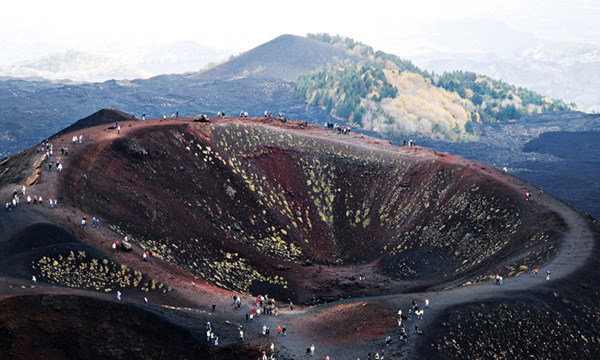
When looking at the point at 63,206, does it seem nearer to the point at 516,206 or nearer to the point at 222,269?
the point at 222,269

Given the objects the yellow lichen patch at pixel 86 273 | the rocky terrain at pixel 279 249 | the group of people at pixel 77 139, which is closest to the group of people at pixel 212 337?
the rocky terrain at pixel 279 249

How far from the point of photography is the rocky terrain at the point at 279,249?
69.6m

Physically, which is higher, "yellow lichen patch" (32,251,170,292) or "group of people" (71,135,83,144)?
"group of people" (71,135,83,144)

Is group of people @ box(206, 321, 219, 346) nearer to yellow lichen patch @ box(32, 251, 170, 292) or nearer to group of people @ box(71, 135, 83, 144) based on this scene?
yellow lichen patch @ box(32, 251, 170, 292)

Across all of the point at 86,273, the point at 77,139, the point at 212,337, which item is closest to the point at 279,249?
the point at 77,139

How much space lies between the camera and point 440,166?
5310 inches

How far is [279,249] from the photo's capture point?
11581cm

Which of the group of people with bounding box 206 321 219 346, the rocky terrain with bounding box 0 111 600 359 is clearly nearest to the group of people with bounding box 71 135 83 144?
the rocky terrain with bounding box 0 111 600 359

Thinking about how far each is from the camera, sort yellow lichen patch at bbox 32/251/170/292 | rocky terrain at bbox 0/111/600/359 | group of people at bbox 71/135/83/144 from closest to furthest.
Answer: rocky terrain at bbox 0/111/600/359 → yellow lichen patch at bbox 32/251/170/292 → group of people at bbox 71/135/83/144

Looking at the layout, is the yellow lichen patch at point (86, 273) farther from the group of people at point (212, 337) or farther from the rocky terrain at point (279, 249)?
the group of people at point (212, 337)

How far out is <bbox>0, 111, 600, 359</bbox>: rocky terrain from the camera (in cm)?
6956

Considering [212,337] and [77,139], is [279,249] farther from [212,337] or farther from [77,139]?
[212,337]

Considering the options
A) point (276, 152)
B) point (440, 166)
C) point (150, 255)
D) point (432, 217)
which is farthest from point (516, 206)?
point (150, 255)

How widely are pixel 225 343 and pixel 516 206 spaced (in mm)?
60973
